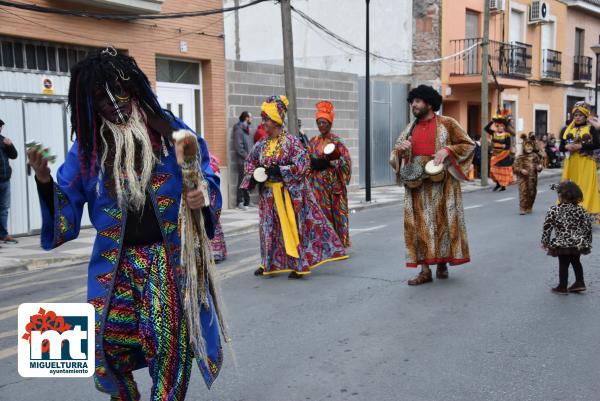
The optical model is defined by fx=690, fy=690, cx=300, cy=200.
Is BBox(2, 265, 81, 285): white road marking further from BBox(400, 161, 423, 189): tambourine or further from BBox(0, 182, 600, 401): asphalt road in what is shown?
BBox(400, 161, 423, 189): tambourine

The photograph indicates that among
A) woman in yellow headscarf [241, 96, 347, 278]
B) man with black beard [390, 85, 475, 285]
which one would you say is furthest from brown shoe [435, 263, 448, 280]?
woman in yellow headscarf [241, 96, 347, 278]

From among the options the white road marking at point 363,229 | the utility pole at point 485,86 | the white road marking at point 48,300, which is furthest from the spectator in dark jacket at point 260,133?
the utility pole at point 485,86

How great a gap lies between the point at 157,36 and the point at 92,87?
35.9 feet

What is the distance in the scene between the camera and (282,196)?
7199mm

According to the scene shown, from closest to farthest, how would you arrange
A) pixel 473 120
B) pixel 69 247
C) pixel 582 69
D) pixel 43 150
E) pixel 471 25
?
1. pixel 43 150
2. pixel 69 247
3. pixel 471 25
4. pixel 473 120
5. pixel 582 69

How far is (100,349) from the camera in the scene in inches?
108

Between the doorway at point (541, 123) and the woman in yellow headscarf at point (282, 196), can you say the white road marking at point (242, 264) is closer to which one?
the woman in yellow headscarf at point (282, 196)

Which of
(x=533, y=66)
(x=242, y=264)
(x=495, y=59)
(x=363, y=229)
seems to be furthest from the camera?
(x=533, y=66)

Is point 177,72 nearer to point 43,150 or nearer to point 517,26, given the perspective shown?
point 43,150

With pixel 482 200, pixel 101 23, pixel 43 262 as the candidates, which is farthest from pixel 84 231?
pixel 482 200

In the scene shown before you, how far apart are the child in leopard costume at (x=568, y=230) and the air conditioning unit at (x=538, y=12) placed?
77.7 feet

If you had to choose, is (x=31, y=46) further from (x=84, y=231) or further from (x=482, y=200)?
(x=482, y=200)

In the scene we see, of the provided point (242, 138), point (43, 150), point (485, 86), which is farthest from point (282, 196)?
point (485, 86)

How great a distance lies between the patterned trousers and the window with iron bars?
8322 millimetres
